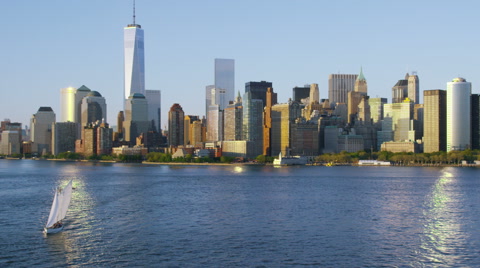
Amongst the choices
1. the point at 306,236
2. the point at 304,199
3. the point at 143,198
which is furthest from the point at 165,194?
the point at 306,236

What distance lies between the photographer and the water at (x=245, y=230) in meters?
42.8

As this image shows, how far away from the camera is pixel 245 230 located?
2094 inches

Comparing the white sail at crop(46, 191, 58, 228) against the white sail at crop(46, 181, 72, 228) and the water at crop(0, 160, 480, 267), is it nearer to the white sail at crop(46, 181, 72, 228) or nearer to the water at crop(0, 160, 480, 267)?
the white sail at crop(46, 181, 72, 228)

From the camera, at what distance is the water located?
42.8 meters

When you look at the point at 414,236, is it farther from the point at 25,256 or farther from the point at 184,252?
the point at 25,256

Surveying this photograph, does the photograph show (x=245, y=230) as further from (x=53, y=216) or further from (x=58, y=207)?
(x=53, y=216)

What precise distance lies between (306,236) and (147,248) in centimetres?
1286

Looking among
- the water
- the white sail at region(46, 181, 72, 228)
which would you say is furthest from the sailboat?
the water

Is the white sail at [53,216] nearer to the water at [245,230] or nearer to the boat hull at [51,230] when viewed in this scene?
the boat hull at [51,230]

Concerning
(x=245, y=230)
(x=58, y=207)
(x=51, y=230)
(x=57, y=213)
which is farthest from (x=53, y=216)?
(x=245, y=230)

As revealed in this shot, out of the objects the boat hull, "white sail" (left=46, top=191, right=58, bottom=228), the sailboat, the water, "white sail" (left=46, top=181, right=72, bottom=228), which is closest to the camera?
the water

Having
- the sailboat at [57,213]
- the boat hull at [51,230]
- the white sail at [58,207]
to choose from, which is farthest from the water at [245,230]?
the white sail at [58,207]

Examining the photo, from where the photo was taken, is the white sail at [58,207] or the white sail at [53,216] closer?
the white sail at [53,216]

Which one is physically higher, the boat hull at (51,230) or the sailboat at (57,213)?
the sailboat at (57,213)
